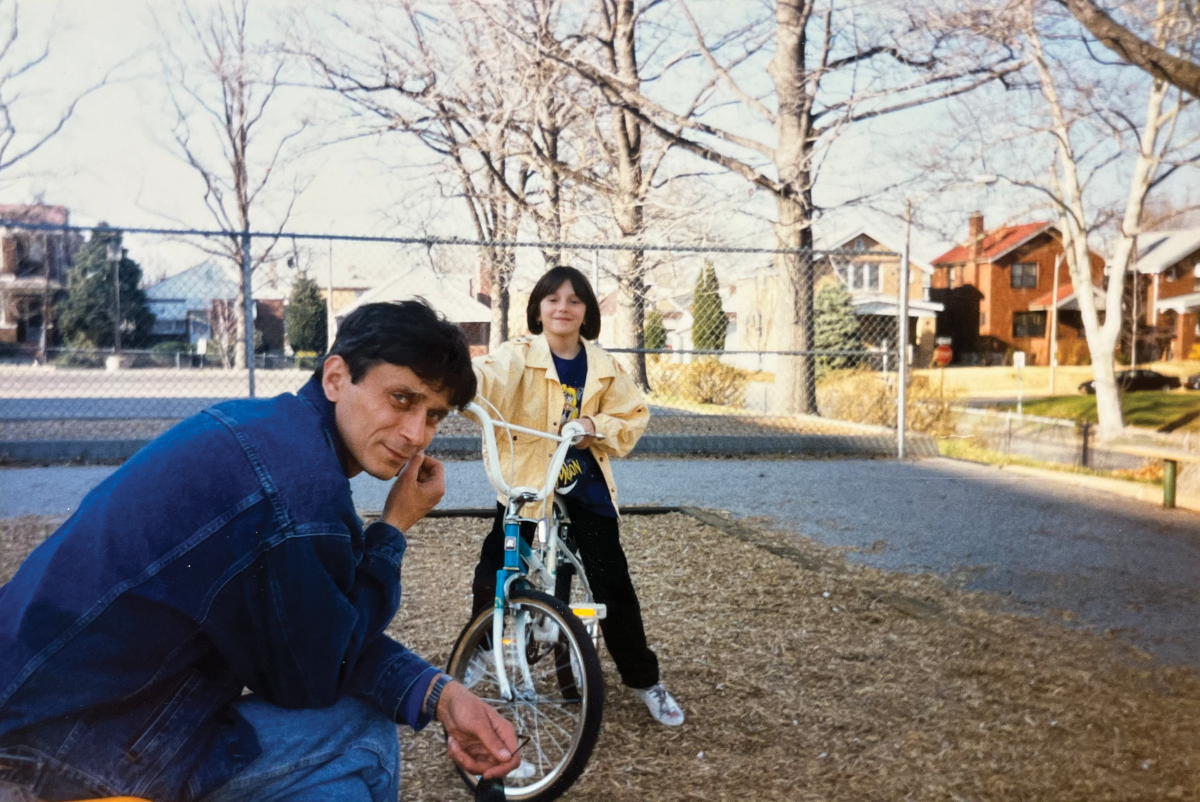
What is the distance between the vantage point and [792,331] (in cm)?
1290

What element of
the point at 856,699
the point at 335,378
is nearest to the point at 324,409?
the point at 335,378

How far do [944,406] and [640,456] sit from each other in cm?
500

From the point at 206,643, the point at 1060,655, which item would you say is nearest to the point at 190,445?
the point at 206,643

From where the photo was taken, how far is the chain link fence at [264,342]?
10.8 m

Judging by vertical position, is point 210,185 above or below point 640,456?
above

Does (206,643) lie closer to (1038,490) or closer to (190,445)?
(190,445)

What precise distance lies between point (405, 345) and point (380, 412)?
12cm

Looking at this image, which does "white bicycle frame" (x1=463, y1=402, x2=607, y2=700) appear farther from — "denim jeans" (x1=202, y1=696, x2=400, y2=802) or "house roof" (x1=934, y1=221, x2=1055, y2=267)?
"house roof" (x1=934, y1=221, x2=1055, y2=267)

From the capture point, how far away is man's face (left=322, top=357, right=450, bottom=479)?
1657 millimetres

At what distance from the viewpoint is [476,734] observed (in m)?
1.68

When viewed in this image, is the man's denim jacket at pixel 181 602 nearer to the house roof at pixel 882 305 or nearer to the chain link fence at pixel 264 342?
the chain link fence at pixel 264 342

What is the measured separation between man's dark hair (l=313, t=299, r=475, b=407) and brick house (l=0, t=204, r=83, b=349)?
9.91 metres

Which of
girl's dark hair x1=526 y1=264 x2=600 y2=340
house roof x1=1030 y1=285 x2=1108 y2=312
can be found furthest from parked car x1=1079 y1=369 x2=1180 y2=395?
girl's dark hair x1=526 y1=264 x2=600 y2=340

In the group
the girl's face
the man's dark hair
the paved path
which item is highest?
the girl's face
